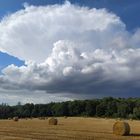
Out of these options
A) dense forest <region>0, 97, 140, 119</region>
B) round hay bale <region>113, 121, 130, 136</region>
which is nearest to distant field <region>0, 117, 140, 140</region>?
round hay bale <region>113, 121, 130, 136</region>

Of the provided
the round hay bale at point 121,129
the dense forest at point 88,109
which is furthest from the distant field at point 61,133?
the dense forest at point 88,109

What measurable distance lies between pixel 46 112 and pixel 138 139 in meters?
115

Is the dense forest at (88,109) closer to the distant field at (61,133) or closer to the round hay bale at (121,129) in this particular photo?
the distant field at (61,133)

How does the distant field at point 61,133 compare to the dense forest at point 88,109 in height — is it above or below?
below

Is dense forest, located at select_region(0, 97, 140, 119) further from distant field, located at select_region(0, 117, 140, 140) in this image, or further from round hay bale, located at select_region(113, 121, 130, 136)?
round hay bale, located at select_region(113, 121, 130, 136)

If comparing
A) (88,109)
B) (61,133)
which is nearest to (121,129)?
(61,133)

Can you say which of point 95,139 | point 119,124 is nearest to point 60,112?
point 119,124

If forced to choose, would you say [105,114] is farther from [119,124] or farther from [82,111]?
[119,124]

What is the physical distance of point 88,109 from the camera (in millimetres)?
128625

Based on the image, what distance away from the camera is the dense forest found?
383 feet

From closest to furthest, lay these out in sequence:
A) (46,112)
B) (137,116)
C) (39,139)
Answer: (39,139)
(137,116)
(46,112)

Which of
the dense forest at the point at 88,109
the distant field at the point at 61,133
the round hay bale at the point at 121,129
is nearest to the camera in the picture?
the distant field at the point at 61,133

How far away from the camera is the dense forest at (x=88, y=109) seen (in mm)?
116875

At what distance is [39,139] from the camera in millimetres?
29719
